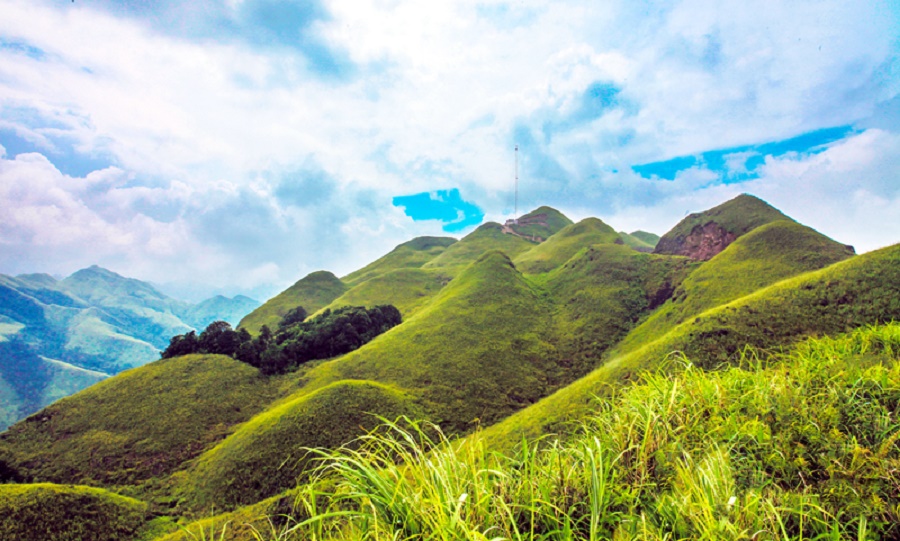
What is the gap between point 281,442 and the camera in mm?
23891

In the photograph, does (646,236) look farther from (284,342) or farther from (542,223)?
(284,342)

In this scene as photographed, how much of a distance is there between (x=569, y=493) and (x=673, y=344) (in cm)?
2538

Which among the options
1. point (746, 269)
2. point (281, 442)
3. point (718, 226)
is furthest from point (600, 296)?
point (281, 442)

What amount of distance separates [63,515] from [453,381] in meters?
23.7

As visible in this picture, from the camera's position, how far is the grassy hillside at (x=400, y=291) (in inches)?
2894

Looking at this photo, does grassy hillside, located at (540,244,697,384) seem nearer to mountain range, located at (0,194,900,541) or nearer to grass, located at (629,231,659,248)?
mountain range, located at (0,194,900,541)

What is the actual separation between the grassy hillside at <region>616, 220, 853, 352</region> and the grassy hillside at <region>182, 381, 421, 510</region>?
25.0 meters

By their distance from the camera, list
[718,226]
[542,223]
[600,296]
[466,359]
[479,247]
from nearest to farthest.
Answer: [466,359], [600,296], [718,226], [479,247], [542,223]

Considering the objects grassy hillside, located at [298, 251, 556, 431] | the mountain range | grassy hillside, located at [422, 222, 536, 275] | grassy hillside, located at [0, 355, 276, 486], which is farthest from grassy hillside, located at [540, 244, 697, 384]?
grassy hillside, located at [422, 222, 536, 275]

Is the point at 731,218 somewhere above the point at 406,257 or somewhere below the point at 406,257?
below

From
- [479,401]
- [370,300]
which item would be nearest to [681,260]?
[479,401]

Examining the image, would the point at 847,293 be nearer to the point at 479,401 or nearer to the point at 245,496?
the point at 479,401

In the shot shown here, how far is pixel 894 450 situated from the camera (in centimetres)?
375

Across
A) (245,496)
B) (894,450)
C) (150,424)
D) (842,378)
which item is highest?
(842,378)
